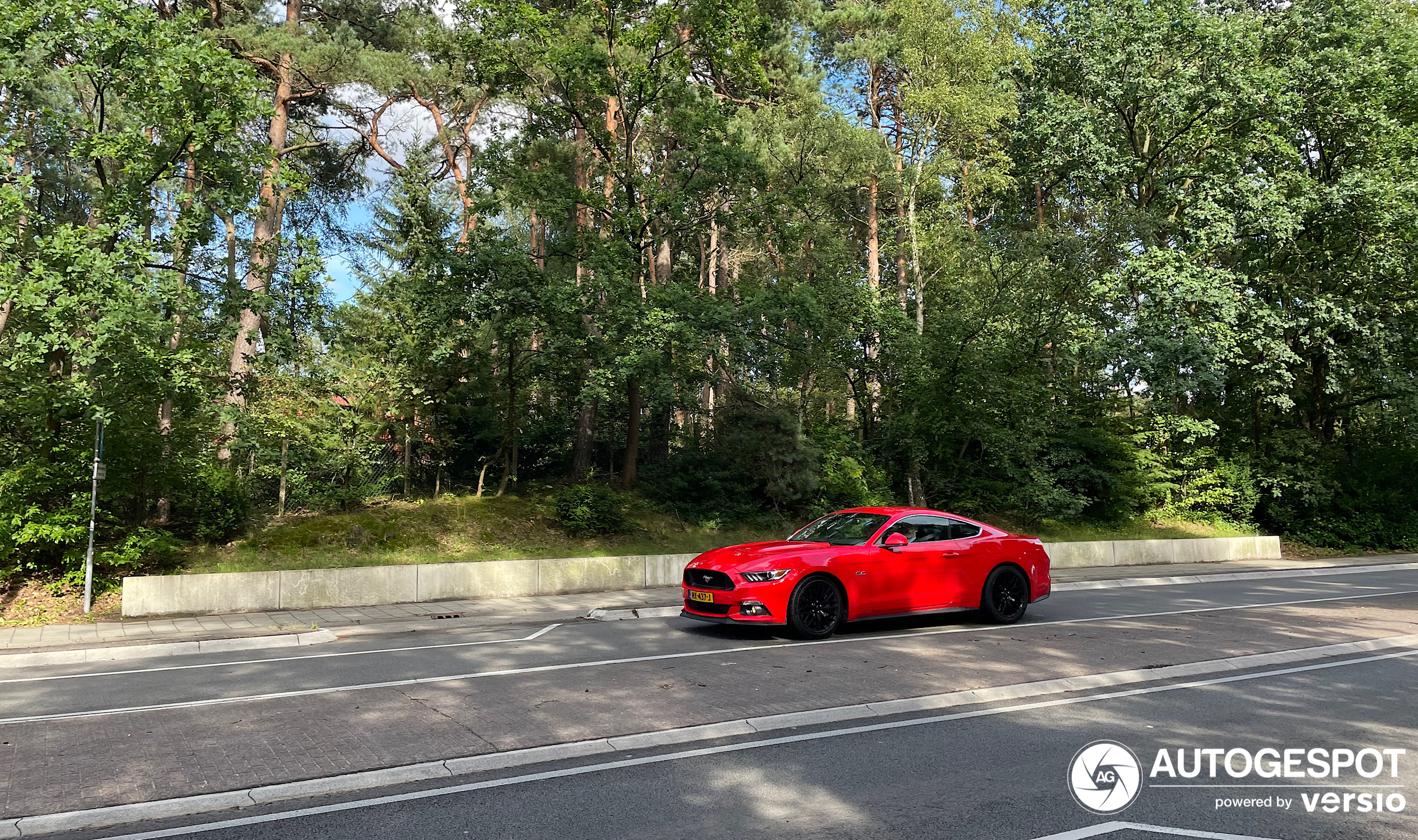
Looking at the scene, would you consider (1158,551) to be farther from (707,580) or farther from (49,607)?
(49,607)

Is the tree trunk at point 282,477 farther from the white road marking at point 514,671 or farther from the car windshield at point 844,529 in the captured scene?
the car windshield at point 844,529

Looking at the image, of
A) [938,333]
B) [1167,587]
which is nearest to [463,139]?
[938,333]

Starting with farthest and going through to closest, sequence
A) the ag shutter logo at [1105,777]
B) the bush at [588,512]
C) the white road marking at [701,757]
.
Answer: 1. the bush at [588,512]
2. the ag shutter logo at [1105,777]
3. the white road marking at [701,757]

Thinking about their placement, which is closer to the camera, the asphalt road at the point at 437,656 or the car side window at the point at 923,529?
the asphalt road at the point at 437,656

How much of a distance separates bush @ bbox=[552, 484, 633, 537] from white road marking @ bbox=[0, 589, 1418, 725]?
9.78 m

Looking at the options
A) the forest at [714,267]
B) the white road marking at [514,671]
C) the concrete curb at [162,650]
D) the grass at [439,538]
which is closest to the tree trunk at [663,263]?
the forest at [714,267]

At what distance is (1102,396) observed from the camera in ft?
95.8

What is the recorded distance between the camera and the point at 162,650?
11.1 m

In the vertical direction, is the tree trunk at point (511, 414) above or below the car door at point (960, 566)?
above

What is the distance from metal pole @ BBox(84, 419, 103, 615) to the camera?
1304 centimetres

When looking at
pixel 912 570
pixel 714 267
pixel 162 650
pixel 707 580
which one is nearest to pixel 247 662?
pixel 162 650

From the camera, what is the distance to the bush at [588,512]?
761 inches

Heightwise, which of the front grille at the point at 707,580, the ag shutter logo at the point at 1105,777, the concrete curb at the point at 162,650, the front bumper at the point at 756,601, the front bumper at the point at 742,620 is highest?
the front grille at the point at 707,580

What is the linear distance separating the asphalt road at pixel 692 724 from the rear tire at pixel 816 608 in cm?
24
